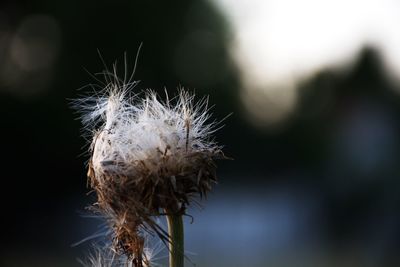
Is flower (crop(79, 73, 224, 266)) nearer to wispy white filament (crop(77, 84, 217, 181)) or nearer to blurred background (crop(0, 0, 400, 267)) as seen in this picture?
wispy white filament (crop(77, 84, 217, 181))

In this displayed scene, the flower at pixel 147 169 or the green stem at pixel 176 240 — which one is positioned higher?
the flower at pixel 147 169

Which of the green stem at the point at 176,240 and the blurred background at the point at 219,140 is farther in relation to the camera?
the blurred background at the point at 219,140

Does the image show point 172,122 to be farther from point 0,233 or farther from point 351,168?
point 351,168

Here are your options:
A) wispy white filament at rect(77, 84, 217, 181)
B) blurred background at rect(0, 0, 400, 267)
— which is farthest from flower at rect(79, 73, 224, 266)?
blurred background at rect(0, 0, 400, 267)

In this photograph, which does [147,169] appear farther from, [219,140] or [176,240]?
[219,140]

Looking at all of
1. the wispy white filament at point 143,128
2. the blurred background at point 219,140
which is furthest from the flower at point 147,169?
the blurred background at point 219,140

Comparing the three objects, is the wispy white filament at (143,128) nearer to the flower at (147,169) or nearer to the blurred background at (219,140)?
the flower at (147,169)
